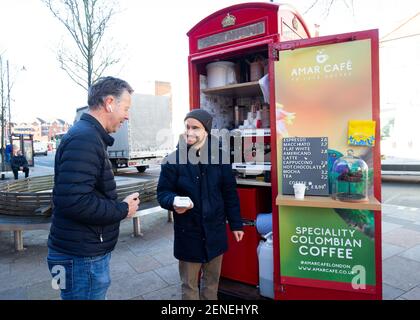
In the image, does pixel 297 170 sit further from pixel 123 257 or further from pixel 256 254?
pixel 123 257

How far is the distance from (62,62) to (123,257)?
589cm

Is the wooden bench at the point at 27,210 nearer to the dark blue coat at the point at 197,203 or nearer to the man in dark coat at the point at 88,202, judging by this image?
the dark blue coat at the point at 197,203

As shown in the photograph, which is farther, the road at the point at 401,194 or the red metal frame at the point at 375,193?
the road at the point at 401,194

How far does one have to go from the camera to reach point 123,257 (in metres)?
4.17

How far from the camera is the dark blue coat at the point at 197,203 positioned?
7.47 feet

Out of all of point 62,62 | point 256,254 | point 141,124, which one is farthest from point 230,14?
point 141,124

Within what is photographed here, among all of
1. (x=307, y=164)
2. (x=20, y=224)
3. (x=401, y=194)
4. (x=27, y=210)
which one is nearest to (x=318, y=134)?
(x=307, y=164)

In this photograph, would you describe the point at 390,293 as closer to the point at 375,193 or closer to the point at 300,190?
the point at 375,193

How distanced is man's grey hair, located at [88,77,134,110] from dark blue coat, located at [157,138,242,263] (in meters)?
0.70

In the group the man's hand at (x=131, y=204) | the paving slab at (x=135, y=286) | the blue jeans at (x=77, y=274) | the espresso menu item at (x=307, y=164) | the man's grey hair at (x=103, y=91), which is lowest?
the paving slab at (x=135, y=286)

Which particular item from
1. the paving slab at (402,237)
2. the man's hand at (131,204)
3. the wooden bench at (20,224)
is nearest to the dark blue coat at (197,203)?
the man's hand at (131,204)

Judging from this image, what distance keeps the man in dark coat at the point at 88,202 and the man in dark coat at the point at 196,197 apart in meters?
0.47

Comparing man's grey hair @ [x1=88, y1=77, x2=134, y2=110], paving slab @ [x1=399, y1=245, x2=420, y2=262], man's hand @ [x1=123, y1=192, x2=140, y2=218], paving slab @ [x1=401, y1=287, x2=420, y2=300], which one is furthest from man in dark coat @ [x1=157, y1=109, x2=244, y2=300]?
paving slab @ [x1=399, y1=245, x2=420, y2=262]

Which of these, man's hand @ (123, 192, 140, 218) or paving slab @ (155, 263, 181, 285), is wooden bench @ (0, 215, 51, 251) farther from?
man's hand @ (123, 192, 140, 218)
